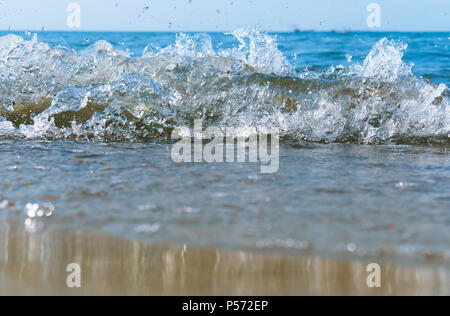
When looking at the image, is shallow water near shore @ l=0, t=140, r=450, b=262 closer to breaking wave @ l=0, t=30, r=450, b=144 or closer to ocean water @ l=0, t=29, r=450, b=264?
ocean water @ l=0, t=29, r=450, b=264

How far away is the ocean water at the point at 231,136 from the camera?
5.41 ft

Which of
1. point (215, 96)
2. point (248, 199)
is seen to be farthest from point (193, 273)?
point (215, 96)

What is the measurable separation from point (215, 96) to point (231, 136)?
0.76 meters

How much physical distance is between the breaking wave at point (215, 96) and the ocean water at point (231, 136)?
0.04ft

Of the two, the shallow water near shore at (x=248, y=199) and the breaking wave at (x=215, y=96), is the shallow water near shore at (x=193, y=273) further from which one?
the breaking wave at (x=215, y=96)

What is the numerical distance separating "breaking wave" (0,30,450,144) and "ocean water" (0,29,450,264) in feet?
0.04

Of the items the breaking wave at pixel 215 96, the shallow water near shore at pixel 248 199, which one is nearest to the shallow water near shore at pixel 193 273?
the shallow water near shore at pixel 248 199

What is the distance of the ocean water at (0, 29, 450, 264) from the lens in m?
1.65

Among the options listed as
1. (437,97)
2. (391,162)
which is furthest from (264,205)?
(437,97)

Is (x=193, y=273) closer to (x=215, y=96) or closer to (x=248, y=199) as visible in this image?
(x=248, y=199)

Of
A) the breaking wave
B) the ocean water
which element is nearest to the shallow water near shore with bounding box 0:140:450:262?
the ocean water

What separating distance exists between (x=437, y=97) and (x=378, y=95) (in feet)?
1.39

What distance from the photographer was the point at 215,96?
13.6ft

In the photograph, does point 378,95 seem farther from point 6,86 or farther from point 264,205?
point 6,86
